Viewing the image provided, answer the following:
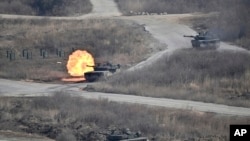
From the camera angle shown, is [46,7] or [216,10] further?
[46,7]

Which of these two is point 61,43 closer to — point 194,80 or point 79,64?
point 79,64

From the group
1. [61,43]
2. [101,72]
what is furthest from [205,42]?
[61,43]

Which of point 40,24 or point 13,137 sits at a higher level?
point 40,24

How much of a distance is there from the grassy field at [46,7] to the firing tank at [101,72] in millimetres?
35844

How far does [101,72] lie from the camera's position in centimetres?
5991

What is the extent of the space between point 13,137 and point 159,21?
48597 millimetres

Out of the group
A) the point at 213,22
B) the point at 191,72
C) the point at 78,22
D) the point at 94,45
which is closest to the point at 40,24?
the point at 78,22

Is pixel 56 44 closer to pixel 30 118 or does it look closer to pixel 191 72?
pixel 191 72

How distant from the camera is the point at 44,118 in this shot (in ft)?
145

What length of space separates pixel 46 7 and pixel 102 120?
60.4 meters

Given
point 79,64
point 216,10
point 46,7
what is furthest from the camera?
point 46,7

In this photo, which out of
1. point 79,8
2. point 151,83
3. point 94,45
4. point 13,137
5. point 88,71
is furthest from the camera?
point 79,8

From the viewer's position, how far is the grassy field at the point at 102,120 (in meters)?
39.9

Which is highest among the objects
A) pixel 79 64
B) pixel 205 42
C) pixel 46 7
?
pixel 46 7
